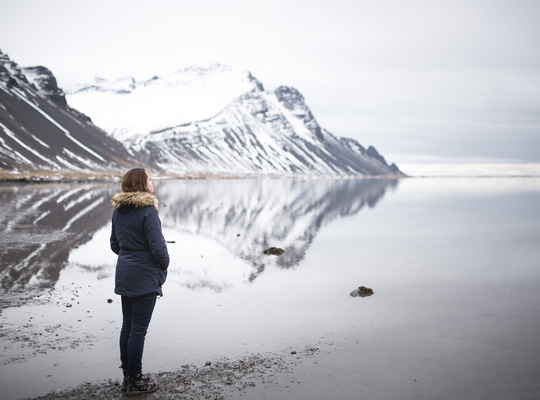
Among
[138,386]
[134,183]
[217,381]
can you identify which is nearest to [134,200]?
[134,183]

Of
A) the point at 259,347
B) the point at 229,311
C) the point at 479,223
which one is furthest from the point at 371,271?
the point at 479,223

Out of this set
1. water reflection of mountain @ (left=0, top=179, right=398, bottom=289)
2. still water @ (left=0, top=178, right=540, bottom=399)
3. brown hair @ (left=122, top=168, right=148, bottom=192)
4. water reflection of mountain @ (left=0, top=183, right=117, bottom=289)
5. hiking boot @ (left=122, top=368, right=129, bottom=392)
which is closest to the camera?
brown hair @ (left=122, top=168, right=148, bottom=192)

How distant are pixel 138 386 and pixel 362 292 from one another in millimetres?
9657

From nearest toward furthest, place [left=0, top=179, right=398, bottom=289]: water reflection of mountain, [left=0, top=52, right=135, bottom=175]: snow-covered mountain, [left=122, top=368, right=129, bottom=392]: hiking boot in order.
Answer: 1. [left=122, top=368, right=129, bottom=392]: hiking boot
2. [left=0, top=179, right=398, bottom=289]: water reflection of mountain
3. [left=0, top=52, right=135, bottom=175]: snow-covered mountain

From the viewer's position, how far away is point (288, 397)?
823 cm

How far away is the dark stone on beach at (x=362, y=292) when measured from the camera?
16.1 meters

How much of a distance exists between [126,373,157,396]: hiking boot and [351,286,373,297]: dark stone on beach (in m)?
9.23

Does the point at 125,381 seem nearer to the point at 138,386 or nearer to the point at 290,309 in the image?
the point at 138,386

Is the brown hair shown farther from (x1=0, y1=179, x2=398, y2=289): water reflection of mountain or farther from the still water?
(x1=0, y1=179, x2=398, y2=289): water reflection of mountain

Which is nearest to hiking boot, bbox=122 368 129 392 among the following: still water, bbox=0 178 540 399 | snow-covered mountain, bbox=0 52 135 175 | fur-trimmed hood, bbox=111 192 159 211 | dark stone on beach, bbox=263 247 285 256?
still water, bbox=0 178 540 399

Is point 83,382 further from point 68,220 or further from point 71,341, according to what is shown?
point 68,220

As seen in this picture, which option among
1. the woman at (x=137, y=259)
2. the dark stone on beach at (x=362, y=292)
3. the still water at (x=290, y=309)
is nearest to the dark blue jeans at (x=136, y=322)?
the woman at (x=137, y=259)

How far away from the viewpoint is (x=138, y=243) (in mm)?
7969

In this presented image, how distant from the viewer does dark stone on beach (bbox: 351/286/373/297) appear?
16.1 meters
